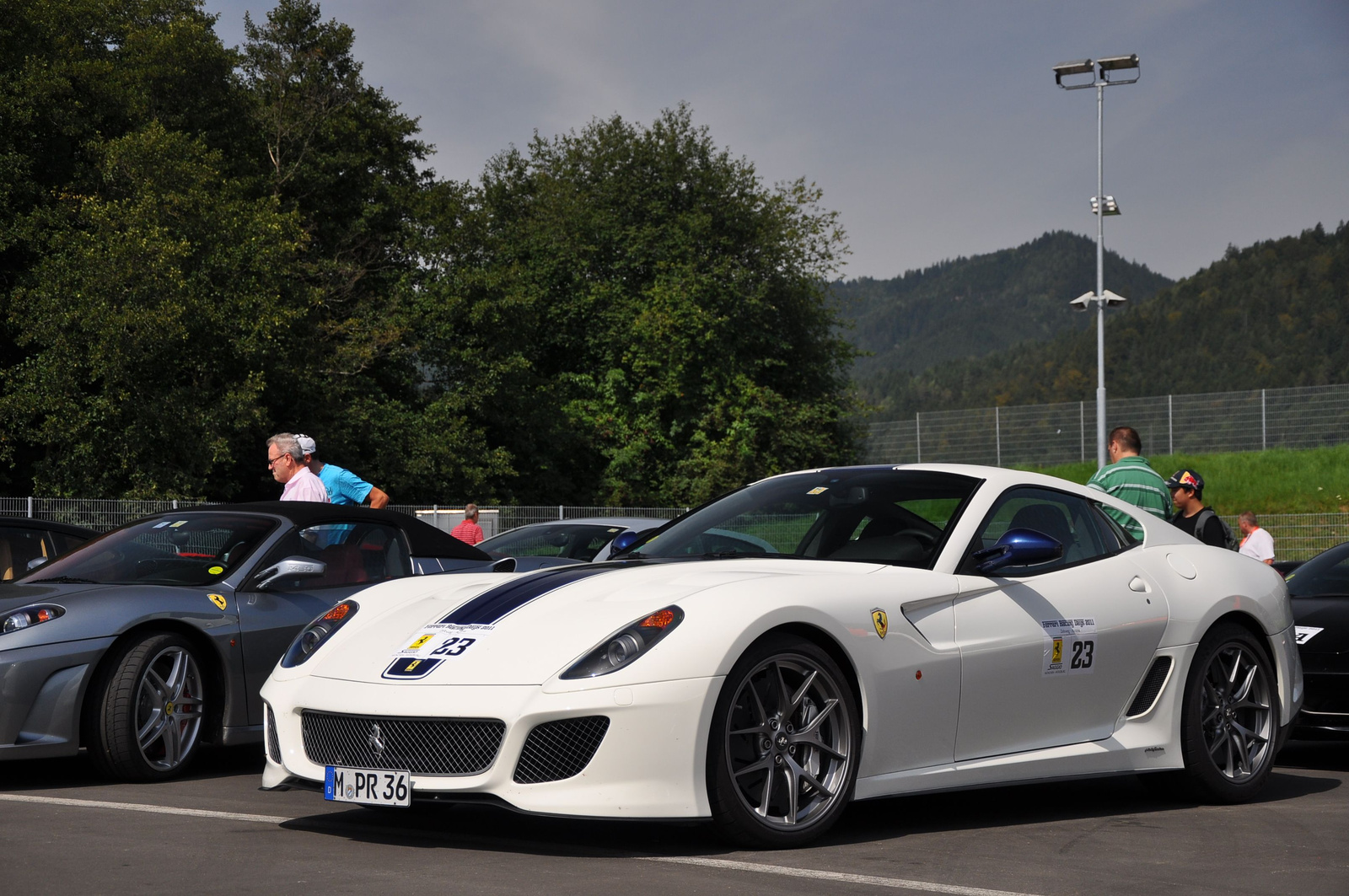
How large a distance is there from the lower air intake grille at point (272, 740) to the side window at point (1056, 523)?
2814 millimetres

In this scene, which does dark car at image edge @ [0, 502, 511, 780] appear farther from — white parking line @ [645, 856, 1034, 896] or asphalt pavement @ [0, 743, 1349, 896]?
white parking line @ [645, 856, 1034, 896]

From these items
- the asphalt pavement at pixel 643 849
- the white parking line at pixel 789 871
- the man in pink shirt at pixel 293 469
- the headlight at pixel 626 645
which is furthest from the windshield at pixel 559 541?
the headlight at pixel 626 645

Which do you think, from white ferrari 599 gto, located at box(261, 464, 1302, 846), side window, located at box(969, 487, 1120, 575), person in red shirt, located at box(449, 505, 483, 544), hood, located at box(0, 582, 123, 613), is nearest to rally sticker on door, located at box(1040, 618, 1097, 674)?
white ferrari 599 gto, located at box(261, 464, 1302, 846)

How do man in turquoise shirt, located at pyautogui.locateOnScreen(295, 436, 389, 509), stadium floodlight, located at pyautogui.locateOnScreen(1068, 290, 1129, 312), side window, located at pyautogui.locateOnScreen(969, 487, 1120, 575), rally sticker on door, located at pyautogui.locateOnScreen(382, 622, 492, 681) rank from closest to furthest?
1. rally sticker on door, located at pyautogui.locateOnScreen(382, 622, 492, 681)
2. side window, located at pyautogui.locateOnScreen(969, 487, 1120, 575)
3. man in turquoise shirt, located at pyautogui.locateOnScreen(295, 436, 389, 509)
4. stadium floodlight, located at pyautogui.locateOnScreen(1068, 290, 1129, 312)

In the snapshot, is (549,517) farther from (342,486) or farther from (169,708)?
(169,708)

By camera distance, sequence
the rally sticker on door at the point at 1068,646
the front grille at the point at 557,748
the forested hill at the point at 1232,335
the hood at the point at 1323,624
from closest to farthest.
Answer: the front grille at the point at 557,748
the rally sticker on door at the point at 1068,646
the hood at the point at 1323,624
the forested hill at the point at 1232,335

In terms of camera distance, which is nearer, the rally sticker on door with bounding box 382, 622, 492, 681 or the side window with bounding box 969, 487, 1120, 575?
the rally sticker on door with bounding box 382, 622, 492, 681

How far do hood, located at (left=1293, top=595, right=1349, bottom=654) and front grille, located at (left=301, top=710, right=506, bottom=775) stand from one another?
4770mm

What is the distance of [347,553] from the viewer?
25.5 feet

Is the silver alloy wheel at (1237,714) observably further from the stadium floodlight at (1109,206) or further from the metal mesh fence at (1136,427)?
the metal mesh fence at (1136,427)

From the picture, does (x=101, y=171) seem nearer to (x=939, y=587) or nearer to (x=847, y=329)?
(x=847, y=329)

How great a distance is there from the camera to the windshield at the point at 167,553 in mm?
7230

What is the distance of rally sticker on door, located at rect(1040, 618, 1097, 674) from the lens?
545 cm

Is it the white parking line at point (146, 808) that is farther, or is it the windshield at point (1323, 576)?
the windshield at point (1323, 576)
